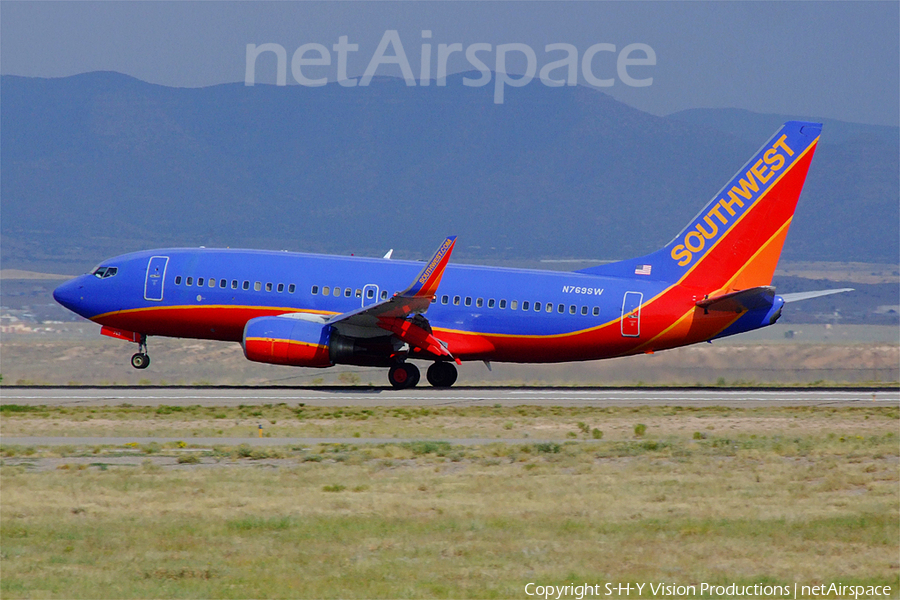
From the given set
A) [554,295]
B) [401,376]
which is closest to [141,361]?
[401,376]

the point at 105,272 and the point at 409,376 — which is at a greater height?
the point at 105,272

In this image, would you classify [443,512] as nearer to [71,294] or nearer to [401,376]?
[401,376]

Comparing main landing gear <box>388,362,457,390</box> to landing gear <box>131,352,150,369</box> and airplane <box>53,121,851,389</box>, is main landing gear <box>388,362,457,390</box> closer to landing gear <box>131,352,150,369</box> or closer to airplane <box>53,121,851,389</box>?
airplane <box>53,121,851,389</box>

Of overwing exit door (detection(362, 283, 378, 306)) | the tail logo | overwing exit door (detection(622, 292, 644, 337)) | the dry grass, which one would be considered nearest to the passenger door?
overwing exit door (detection(362, 283, 378, 306))

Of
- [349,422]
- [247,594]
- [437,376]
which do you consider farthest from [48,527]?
[437,376]

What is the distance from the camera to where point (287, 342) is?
3506cm

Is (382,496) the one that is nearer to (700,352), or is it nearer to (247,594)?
(247,594)

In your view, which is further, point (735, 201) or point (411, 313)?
point (735, 201)

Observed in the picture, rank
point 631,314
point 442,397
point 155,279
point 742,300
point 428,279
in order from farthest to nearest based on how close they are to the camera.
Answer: point 155,279
point 631,314
point 742,300
point 442,397
point 428,279

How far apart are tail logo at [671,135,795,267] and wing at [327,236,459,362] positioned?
7.86 metres

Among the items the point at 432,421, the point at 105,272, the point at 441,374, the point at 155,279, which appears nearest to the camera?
the point at 432,421

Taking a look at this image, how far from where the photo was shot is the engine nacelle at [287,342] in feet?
115

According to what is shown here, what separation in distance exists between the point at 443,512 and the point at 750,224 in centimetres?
2260

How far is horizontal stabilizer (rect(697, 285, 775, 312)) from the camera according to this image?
35.2 meters
